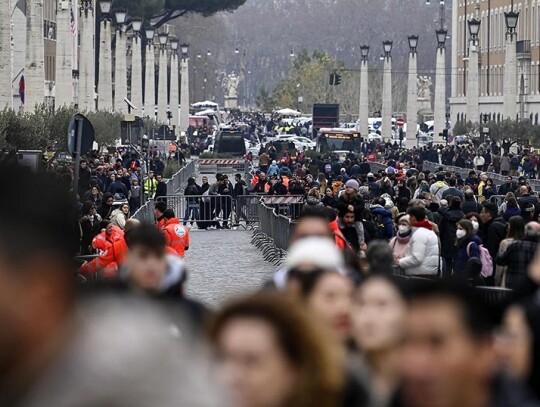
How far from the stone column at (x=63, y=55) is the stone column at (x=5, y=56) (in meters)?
10.8

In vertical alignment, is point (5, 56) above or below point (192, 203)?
above

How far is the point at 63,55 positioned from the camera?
5441cm

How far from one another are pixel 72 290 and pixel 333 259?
3.76m

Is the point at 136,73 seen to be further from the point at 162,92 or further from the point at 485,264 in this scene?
the point at 485,264

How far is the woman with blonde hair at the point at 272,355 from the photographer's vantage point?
3396 millimetres

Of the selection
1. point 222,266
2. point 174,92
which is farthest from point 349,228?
point 174,92

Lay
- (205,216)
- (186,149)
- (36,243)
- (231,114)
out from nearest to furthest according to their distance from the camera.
→ (36,243) → (205,216) → (186,149) → (231,114)

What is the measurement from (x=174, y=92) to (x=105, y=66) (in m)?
33.8

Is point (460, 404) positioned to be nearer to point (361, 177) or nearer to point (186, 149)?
point (361, 177)

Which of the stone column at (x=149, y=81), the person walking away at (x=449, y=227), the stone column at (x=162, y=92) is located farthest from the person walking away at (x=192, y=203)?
the stone column at (x=162, y=92)

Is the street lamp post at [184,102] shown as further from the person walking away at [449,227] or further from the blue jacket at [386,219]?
the person walking away at [449,227]

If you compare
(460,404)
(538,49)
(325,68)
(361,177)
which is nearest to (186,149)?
(538,49)

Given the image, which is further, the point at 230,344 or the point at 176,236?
the point at 176,236

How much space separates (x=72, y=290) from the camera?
3318mm
